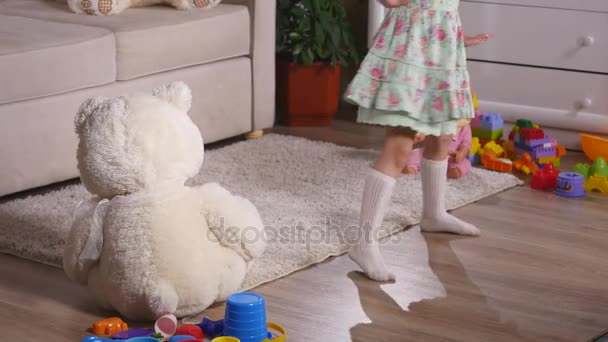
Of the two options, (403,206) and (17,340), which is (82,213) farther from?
(403,206)

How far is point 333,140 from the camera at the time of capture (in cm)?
334

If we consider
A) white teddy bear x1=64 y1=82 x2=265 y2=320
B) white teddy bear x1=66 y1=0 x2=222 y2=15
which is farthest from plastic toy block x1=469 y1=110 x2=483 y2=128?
white teddy bear x1=64 y1=82 x2=265 y2=320

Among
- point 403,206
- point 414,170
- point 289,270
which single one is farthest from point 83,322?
point 414,170

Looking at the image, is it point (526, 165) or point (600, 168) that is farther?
point (526, 165)

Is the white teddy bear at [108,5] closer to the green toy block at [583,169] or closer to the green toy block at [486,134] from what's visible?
the green toy block at [486,134]

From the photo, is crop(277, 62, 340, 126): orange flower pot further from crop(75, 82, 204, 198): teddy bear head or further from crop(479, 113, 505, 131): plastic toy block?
crop(75, 82, 204, 198): teddy bear head

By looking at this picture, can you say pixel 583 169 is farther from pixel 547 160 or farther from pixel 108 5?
pixel 108 5

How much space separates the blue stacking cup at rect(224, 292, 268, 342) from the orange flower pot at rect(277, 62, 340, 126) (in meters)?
1.89

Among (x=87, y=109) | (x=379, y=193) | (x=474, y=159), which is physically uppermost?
(x=87, y=109)

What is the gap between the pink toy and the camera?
9.32ft

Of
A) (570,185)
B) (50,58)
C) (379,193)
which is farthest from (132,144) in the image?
(570,185)

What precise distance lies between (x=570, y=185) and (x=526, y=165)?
0.25 m

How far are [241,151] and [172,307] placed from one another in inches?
53.5

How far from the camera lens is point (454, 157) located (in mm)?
2855
